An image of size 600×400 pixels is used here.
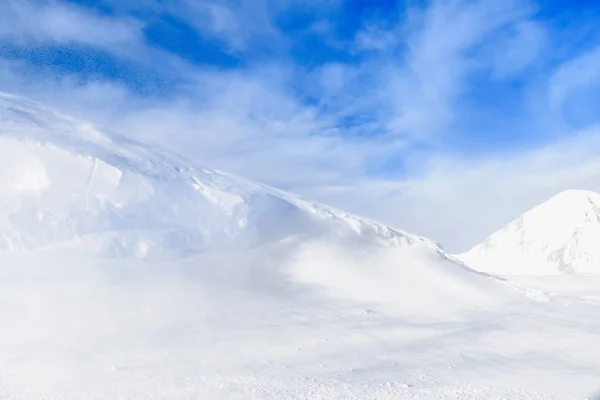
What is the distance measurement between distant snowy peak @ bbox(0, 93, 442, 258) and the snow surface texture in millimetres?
64

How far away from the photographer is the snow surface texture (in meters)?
12.3

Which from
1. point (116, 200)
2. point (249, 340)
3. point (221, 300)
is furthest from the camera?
point (116, 200)

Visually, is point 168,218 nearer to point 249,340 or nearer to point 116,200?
point 116,200

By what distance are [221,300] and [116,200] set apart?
18.7 feet

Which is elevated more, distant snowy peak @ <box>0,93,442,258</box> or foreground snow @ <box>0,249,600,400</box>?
distant snowy peak @ <box>0,93,442,258</box>

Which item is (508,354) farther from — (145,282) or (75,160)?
(75,160)

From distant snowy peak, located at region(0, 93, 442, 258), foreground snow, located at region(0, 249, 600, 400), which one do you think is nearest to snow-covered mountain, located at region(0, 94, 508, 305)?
distant snowy peak, located at region(0, 93, 442, 258)

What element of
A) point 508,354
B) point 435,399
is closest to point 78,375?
point 435,399

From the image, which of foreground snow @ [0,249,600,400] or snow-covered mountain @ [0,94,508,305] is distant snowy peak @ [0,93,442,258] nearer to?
snow-covered mountain @ [0,94,508,305]

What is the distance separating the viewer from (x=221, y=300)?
17.7m

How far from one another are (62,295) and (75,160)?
5.89 meters

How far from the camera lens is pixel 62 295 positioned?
1569 centimetres

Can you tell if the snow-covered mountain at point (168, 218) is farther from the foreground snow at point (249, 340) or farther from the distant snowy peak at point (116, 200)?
the foreground snow at point (249, 340)

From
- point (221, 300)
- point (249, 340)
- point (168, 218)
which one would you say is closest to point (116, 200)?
point (168, 218)
